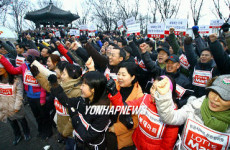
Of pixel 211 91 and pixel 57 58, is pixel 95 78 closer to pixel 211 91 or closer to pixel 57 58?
pixel 211 91

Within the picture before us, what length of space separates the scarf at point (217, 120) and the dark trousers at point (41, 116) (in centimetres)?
310

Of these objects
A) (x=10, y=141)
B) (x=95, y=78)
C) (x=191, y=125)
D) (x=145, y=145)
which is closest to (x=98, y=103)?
(x=95, y=78)

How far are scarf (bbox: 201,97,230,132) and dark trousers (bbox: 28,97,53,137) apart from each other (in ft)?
10.2

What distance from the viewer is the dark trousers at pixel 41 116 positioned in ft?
10.4

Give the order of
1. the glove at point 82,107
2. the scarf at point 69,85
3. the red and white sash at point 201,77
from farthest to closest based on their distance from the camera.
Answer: the red and white sash at point 201,77 → the scarf at point 69,85 → the glove at point 82,107

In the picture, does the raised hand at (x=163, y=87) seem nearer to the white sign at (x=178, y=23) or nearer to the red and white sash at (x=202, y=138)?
the red and white sash at (x=202, y=138)

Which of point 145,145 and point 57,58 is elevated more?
point 57,58

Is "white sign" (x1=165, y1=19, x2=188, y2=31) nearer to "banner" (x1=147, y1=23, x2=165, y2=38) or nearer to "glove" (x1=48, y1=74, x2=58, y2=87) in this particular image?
"banner" (x1=147, y1=23, x2=165, y2=38)

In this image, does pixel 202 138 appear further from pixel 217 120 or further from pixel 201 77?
pixel 201 77

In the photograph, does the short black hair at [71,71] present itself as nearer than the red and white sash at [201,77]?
Yes

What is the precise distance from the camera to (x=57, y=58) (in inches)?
122

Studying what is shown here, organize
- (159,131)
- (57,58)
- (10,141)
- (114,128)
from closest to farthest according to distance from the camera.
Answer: (159,131), (114,128), (57,58), (10,141)

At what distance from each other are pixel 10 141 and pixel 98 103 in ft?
10.3
